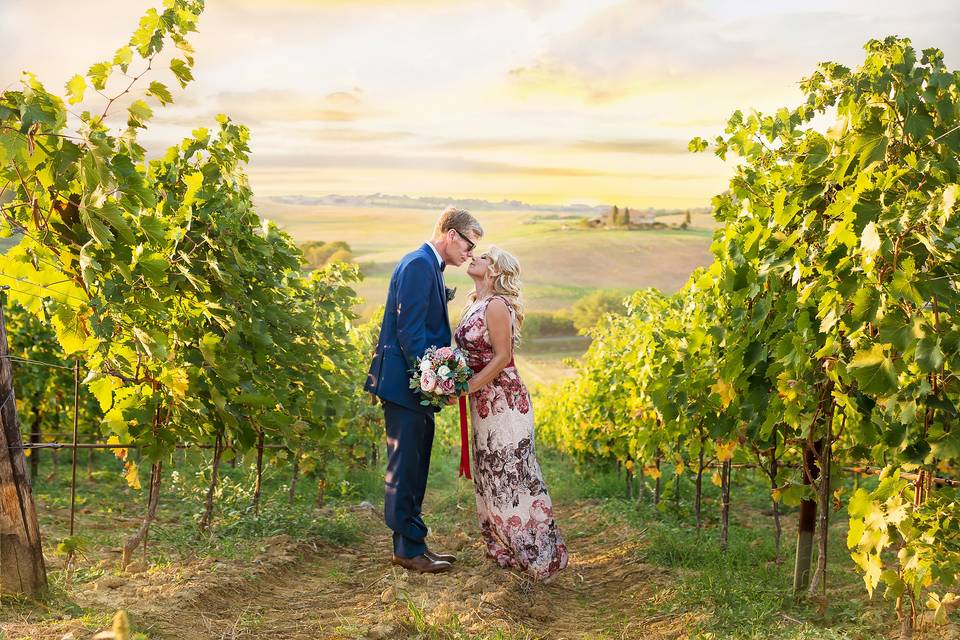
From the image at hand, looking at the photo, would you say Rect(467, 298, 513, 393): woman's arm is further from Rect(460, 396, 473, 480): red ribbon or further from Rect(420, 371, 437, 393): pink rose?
Rect(420, 371, 437, 393): pink rose

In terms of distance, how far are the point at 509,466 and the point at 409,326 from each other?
891 millimetres

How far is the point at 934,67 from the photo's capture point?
320 cm

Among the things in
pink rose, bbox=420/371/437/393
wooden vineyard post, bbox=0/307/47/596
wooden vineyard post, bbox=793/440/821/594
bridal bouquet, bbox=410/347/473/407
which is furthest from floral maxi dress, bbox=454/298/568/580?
wooden vineyard post, bbox=0/307/47/596

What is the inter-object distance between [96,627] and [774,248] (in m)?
3.13

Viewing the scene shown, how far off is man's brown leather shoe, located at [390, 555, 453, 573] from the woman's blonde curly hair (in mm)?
1255

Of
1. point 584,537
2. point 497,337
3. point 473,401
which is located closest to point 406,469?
point 473,401

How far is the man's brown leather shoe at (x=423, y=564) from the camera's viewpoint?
4.29 metres

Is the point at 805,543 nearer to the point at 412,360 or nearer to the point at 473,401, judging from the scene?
the point at 473,401

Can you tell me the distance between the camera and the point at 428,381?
3971 mm

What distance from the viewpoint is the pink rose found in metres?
3.96

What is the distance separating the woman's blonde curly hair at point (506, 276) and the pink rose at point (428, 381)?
0.59 meters

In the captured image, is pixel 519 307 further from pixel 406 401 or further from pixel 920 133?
pixel 920 133

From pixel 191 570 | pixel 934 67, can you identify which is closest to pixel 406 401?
pixel 191 570

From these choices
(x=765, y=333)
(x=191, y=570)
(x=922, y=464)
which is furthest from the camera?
(x=191, y=570)
